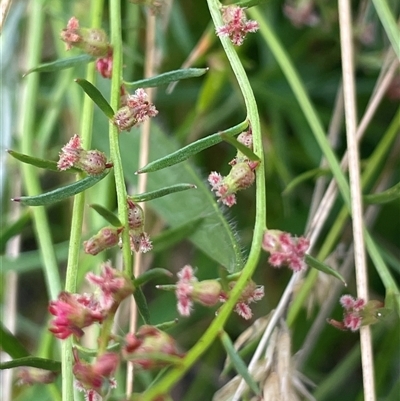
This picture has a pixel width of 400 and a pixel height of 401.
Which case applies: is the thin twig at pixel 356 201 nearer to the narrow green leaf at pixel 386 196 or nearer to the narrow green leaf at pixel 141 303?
the narrow green leaf at pixel 386 196

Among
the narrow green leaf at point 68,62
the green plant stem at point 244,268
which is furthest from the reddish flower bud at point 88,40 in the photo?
the green plant stem at point 244,268

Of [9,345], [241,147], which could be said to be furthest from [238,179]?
[9,345]

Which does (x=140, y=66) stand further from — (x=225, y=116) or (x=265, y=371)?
(x=265, y=371)

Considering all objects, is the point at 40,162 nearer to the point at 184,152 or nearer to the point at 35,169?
the point at 184,152

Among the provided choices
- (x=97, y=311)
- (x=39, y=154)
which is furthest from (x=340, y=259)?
(x=97, y=311)

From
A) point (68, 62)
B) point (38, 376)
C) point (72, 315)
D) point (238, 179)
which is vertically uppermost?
point (68, 62)

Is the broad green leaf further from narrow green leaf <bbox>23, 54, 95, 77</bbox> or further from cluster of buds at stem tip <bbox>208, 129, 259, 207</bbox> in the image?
narrow green leaf <bbox>23, 54, 95, 77</bbox>

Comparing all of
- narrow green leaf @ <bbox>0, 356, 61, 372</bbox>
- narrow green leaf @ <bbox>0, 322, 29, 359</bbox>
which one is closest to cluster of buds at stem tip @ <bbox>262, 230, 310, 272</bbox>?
narrow green leaf @ <bbox>0, 356, 61, 372</bbox>
